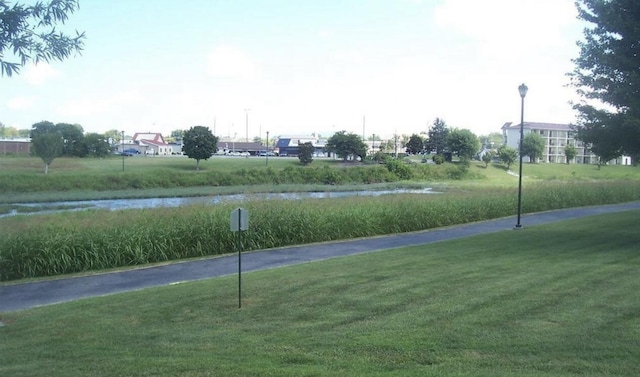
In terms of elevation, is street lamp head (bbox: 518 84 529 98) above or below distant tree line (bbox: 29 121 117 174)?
above

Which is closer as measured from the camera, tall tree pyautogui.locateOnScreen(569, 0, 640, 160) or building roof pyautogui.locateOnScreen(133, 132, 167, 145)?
tall tree pyautogui.locateOnScreen(569, 0, 640, 160)

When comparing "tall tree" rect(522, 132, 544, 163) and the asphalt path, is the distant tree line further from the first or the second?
"tall tree" rect(522, 132, 544, 163)

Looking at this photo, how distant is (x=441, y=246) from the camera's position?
667 inches

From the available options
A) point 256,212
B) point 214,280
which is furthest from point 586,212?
point 214,280

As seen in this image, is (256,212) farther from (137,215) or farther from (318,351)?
(318,351)

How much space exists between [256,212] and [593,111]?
35.1 feet

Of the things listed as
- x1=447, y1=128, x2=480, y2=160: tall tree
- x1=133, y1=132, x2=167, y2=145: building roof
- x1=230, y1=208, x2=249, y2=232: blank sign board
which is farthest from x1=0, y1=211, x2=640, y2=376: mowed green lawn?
x1=133, y1=132, x2=167, y2=145: building roof

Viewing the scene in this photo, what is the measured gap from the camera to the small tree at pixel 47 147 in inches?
1502

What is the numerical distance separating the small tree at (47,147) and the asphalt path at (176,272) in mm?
25979

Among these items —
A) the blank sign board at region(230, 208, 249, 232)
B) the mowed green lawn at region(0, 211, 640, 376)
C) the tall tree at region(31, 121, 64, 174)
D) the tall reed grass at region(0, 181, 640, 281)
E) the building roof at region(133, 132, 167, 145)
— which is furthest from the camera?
the building roof at region(133, 132, 167, 145)

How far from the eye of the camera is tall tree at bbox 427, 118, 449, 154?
95.8 m

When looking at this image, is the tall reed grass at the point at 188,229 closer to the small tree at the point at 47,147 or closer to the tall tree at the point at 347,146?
the small tree at the point at 47,147

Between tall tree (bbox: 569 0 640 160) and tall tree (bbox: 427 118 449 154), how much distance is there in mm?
76705

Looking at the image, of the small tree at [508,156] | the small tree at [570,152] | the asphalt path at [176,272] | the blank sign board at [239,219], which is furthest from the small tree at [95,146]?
the small tree at [570,152]
